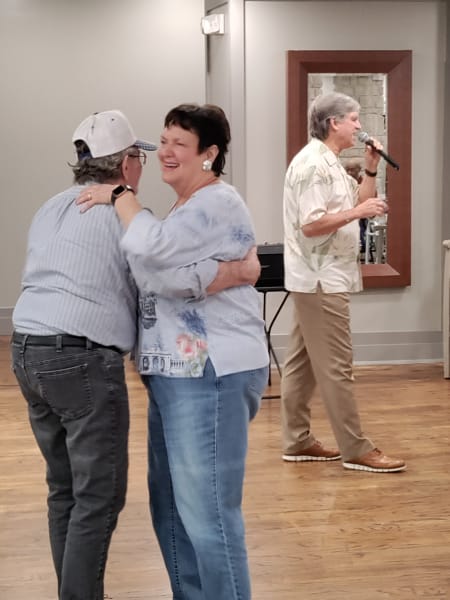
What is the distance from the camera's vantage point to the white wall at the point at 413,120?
6.54 meters

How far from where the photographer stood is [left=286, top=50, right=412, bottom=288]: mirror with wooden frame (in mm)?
6543

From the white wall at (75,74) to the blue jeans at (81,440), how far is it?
239 inches

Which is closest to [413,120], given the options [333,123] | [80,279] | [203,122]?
[333,123]

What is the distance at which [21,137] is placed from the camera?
839 centimetres

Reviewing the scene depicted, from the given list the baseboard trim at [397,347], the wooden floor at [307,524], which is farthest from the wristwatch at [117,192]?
the baseboard trim at [397,347]

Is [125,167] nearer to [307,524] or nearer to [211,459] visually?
[211,459]

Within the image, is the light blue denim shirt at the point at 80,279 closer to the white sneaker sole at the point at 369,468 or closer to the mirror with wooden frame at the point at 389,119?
the white sneaker sole at the point at 369,468

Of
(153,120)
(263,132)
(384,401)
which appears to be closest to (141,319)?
(384,401)

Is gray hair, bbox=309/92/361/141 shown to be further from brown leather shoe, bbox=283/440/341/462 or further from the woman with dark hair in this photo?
the woman with dark hair

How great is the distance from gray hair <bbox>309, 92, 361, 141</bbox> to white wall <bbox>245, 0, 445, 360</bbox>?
7.83 feet

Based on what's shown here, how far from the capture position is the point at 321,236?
162 inches

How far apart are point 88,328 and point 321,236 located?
1885mm

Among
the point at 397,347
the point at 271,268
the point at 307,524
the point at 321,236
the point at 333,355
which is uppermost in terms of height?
the point at 321,236

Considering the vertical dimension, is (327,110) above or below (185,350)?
above
